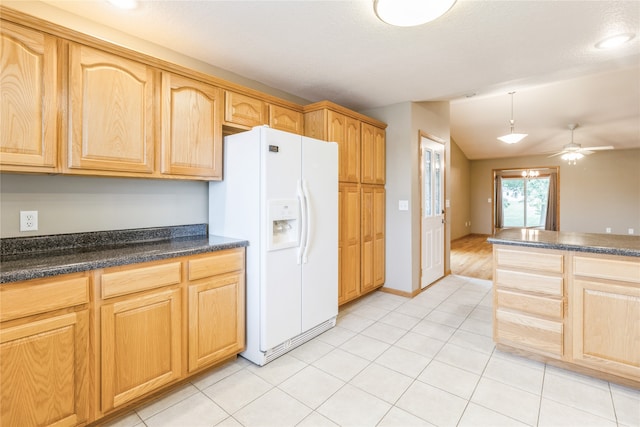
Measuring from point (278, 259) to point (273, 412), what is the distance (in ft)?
3.21

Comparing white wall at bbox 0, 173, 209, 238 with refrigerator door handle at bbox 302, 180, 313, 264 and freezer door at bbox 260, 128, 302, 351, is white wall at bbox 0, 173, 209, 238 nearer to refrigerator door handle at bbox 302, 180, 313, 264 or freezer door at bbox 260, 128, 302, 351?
freezer door at bbox 260, 128, 302, 351

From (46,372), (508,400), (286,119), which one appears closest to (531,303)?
(508,400)

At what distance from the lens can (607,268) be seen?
6.37 ft

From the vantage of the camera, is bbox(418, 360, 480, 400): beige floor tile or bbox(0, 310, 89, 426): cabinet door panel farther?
bbox(418, 360, 480, 400): beige floor tile

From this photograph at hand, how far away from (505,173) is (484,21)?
8779mm

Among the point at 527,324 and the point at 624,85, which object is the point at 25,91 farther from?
the point at 624,85

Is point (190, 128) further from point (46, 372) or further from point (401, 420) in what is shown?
point (401, 420)

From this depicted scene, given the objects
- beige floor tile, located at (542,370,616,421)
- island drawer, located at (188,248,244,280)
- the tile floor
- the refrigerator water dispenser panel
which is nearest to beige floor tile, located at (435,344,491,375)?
the tile floor

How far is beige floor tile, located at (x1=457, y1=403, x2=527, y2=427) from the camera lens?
164 cm

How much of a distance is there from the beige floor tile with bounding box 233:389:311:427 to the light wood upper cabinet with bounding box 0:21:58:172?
1.78 meters

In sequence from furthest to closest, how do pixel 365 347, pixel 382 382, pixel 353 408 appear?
pixel 365 347, pixel 382 382, pixel 353 408

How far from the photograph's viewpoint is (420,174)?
154 inches

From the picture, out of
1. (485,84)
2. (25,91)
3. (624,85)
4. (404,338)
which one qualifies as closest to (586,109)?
(624,85)

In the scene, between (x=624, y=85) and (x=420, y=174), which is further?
(x=624, y=85)
